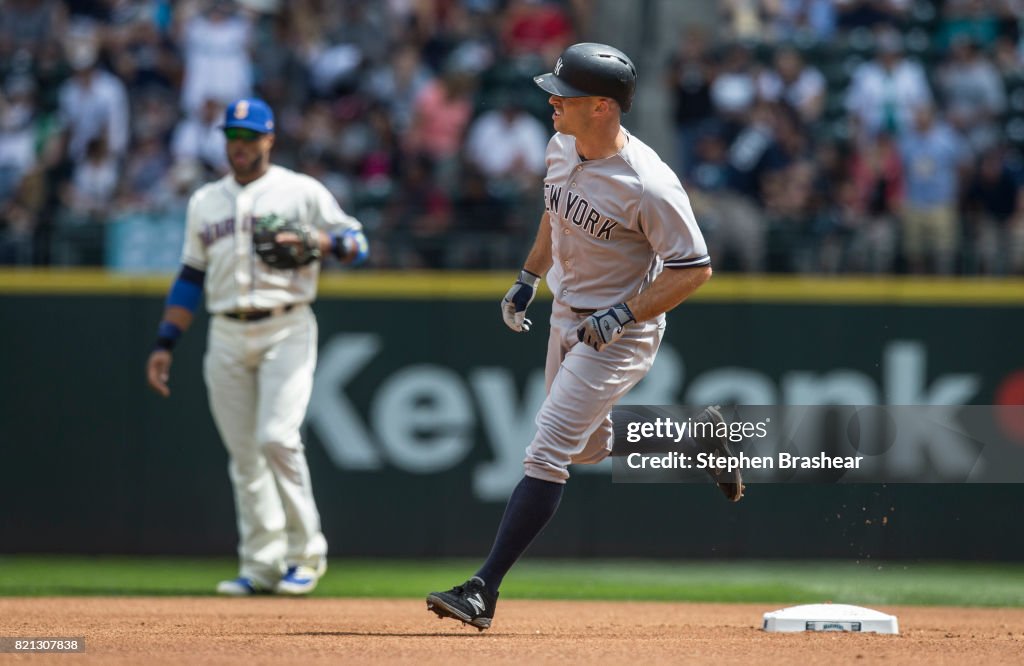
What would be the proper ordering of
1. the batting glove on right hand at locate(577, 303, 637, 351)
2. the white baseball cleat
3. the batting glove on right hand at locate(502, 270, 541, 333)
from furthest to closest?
the white baseball cleat < the batting glove on right hand at locate(502, 270, 541, 333) < the batting glove on right hand at locate(577, 303, 637, 351)

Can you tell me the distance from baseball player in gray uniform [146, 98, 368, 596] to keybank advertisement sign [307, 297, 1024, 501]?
6.28 feet

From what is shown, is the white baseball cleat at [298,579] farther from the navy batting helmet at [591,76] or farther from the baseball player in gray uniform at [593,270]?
the navy batting helmet at [591,76]

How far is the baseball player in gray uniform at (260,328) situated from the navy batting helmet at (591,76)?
2.46 meters

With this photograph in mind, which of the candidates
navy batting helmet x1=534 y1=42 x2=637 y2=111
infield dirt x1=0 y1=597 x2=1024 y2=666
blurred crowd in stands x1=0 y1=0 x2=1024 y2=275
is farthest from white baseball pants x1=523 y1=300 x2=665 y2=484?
blurred crowd in stands x1=0 y1=0 x2=1024 y2=275

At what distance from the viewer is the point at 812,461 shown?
29.2 ft

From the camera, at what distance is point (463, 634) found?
6.02 metres

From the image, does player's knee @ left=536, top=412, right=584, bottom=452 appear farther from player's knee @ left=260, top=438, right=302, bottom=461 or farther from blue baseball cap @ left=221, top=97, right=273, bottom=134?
blue baseball cap @ left=221, top=97, right=273, bottom=134

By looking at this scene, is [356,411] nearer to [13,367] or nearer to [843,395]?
[13,367]

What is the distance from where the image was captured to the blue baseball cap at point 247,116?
7.78 meters

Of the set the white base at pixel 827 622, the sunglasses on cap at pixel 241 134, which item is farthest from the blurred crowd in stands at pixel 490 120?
the white base at pixel 827 622

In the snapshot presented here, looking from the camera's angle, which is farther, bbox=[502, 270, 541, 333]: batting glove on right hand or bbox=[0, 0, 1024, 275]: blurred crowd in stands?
bbox=[0, 0, 1024, 275]: blurred crowd in stands

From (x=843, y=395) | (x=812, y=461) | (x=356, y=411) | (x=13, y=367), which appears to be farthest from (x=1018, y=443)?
(x=13, y=367)

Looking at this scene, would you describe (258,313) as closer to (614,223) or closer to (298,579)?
(298,579)

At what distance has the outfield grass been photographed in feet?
28.0
